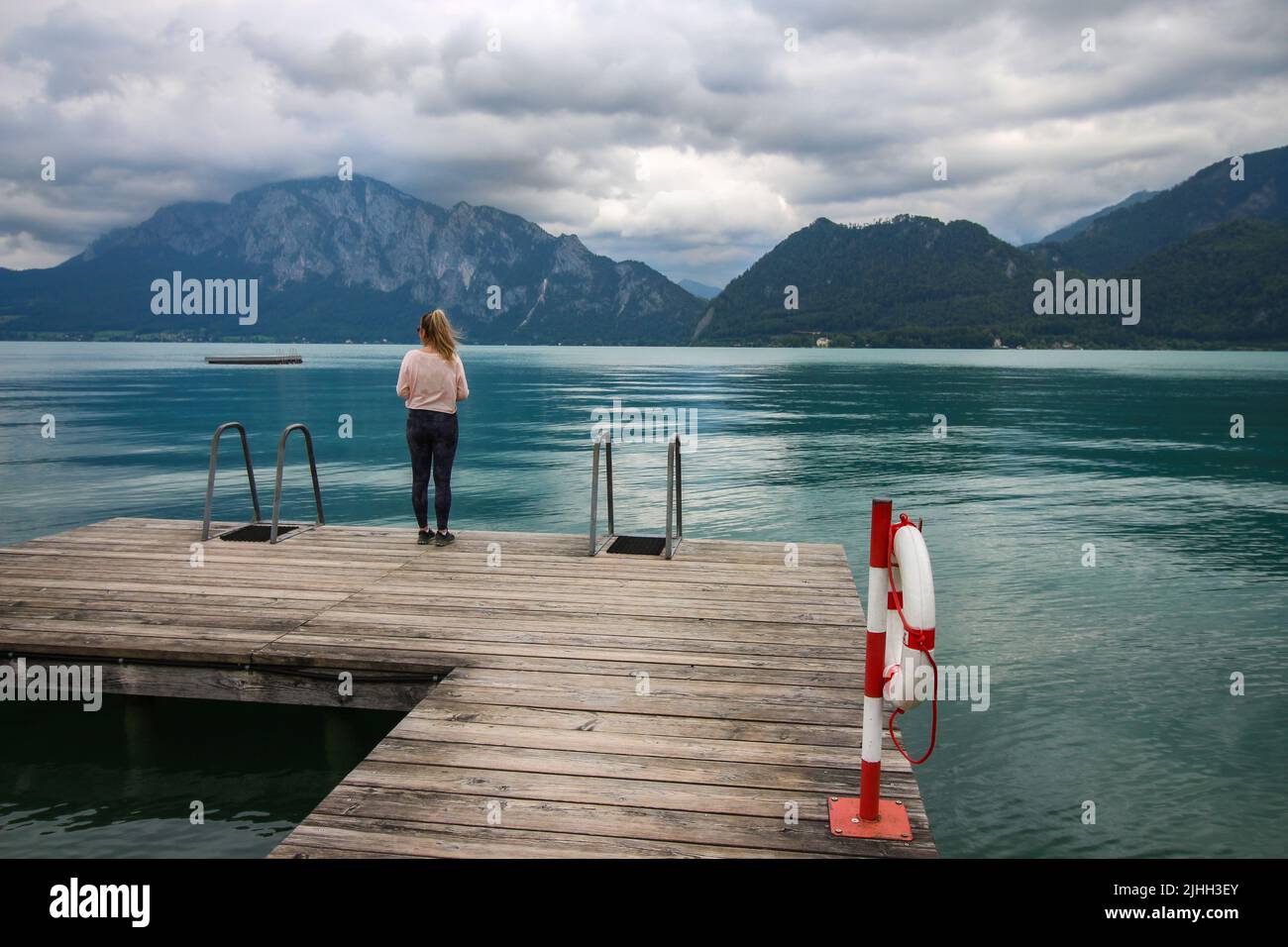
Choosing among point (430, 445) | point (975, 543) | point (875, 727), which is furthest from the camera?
point (975, 543)

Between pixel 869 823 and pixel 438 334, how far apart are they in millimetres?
6644

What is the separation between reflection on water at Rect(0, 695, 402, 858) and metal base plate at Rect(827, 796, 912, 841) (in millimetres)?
3807

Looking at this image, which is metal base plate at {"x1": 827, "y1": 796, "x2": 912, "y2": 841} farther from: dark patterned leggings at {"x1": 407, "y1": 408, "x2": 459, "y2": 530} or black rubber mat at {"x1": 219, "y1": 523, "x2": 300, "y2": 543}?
black rubber mat at {"x1": 219, "y1": 523, "x2": 300, "y2": 543}

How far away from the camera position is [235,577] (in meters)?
8.42

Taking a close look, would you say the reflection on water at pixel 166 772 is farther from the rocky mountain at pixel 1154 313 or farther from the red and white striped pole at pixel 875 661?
the rocky mountain at pixel 1154 313

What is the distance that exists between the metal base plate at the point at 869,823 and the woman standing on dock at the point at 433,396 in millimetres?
5861

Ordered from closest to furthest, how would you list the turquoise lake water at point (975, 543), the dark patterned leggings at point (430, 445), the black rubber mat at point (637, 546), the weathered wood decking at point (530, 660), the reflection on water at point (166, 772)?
the weathered wood decking at point (530, 660) → the reflection on water at point (166, 772) → the turquoise lake water at point (975, 543) → the dark patterned leggings at point (430, 445) → the black rubber mat at point (637, 546)

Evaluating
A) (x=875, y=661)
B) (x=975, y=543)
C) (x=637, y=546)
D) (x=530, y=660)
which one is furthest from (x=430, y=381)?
(x=975, y=543)

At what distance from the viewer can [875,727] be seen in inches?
157

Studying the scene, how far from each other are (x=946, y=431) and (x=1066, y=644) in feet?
88.0

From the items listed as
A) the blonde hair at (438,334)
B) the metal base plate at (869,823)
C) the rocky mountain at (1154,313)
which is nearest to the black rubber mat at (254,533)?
the blonde hair at (438,334)

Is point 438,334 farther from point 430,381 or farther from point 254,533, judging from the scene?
point 254,533

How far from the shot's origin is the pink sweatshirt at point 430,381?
8.98 m

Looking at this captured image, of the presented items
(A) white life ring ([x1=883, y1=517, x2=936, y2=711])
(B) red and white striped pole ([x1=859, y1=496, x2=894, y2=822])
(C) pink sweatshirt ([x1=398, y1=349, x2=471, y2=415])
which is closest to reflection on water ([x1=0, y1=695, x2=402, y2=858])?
(C) pink sweatshirt ([x1=398, y1=349, x2=471, y2=415])
